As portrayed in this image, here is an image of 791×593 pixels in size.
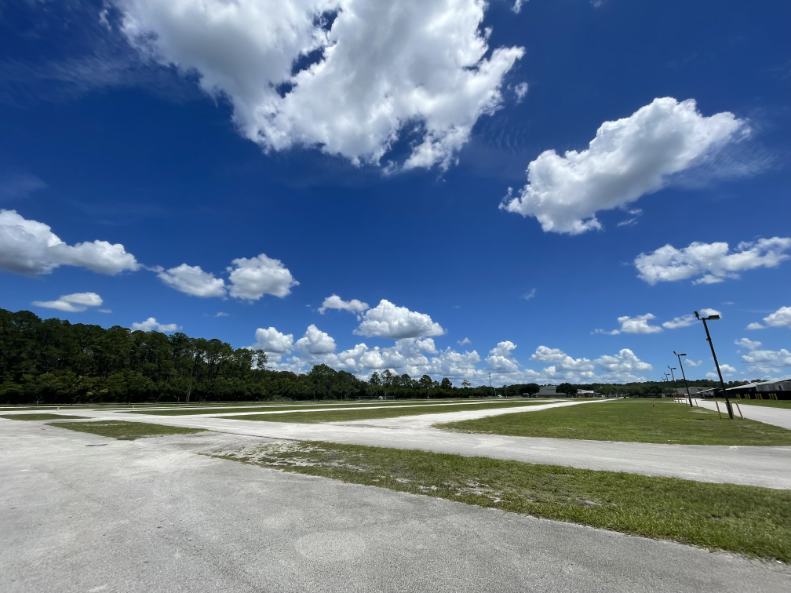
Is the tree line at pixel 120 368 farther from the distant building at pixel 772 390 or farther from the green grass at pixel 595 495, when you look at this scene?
the distant building at pixel 772 390

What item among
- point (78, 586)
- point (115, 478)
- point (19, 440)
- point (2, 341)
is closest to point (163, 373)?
point (2, 341)

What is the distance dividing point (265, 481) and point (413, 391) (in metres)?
148

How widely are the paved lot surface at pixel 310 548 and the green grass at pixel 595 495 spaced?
485 mm

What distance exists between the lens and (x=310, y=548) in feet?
16.5

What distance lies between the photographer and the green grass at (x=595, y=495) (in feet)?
17.8

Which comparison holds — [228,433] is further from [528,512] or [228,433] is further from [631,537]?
[631,537]

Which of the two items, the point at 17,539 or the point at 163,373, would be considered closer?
the point at 17,539

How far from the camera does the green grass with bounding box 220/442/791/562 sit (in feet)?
17.8

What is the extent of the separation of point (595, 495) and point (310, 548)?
5.90 m

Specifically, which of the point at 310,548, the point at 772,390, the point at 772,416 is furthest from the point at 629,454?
the point at 772,390

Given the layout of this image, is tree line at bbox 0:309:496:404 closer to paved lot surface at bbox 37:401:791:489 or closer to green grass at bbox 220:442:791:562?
paved lot surface at bbox 37:401:791:489

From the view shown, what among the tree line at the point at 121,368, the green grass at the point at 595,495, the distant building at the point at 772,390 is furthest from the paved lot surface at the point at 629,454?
the distant building at the point at 772,390

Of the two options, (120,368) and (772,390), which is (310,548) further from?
(772,390)

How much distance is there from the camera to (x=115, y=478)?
9195 mm
